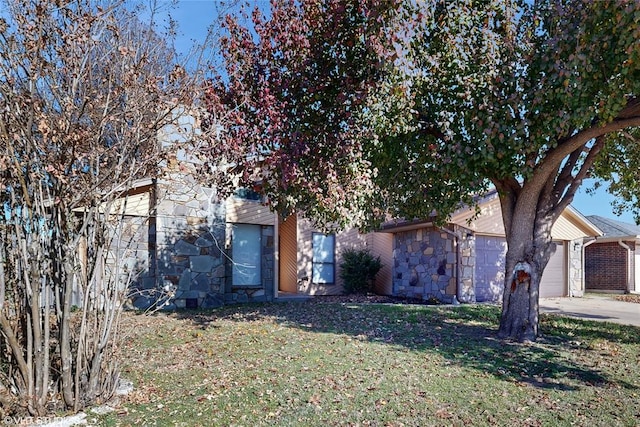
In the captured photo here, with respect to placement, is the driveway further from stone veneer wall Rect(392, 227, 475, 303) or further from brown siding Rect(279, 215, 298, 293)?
brown siding Rect(279, 215, 298, 293)

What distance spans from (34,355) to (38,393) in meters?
0.33

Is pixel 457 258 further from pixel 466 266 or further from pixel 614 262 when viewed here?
pixel 614 262

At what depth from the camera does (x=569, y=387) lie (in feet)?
18.1

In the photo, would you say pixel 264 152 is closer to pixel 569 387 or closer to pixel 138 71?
pixel 138 71

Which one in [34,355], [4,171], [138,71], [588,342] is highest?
[138,71]

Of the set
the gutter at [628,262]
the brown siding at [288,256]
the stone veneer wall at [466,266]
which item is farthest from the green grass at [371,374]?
the gutter at [628,262]

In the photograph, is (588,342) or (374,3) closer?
(374,3)

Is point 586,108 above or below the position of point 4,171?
above

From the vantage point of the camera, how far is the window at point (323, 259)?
54.2ft

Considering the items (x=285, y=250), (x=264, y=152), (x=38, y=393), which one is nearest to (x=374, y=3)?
(x=264, y=152)

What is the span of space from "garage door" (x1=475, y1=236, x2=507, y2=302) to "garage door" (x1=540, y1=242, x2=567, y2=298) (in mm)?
2705

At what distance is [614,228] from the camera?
71.2 feet

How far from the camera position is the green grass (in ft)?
14.6

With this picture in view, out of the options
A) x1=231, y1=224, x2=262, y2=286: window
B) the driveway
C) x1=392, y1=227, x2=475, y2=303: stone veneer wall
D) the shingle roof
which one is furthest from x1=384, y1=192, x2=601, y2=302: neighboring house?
x1=231, y1=224, x2=262, y2=286: window
